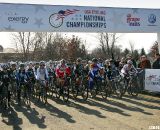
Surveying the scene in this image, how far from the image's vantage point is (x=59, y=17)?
20.8 meters

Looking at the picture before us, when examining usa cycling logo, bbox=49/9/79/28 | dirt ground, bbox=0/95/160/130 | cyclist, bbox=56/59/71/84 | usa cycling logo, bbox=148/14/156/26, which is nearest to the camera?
dirt ground, bbox=0/95/160/130

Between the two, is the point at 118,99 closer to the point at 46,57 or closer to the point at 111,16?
the point at 111,16

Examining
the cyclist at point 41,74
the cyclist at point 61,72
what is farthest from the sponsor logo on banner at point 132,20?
the cyclist at point 41,74

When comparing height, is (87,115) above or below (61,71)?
below

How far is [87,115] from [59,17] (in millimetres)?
9197

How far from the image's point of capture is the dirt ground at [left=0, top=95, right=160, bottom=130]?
11.0 m

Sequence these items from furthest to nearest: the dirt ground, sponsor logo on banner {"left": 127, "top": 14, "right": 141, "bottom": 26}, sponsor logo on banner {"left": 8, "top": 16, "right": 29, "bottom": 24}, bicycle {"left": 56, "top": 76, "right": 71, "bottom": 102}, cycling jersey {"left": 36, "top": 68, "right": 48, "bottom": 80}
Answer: sponsor logo on banner {"left": 127, "top": 14, "right": 141, "bottom": 26}, sponsor logo on banner {"left": 8, "top": 16, "right": 29, "bottom": 24}, bicycle {"left": 56, "top": 76, "right": 71, "bottom": 102}, cycling jersey {"left": 36, "top": 68, "right": 48, "bottom": 80}, the dirt ground

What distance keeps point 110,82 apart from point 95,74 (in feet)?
3.08

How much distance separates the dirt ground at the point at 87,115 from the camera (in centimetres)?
1098

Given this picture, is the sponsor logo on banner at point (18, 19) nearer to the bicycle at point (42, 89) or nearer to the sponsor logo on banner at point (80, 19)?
the sponsor logo on banner at point (80, 19)

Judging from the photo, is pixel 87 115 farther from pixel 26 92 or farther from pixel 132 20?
pixel 132 20

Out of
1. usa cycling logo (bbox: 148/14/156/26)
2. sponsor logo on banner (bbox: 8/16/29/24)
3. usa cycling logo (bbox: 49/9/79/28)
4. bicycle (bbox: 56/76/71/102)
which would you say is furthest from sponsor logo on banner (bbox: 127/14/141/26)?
bicycle (bbox: 56/76/71/102)

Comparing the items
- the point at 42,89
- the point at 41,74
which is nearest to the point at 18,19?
the point at 41,74

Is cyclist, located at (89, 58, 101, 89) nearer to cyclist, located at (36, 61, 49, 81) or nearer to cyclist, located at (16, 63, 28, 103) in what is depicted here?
cyclist, located at (36, 61, 49, 81)
